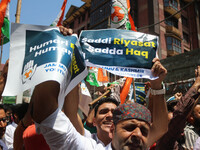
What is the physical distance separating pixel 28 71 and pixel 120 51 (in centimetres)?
143

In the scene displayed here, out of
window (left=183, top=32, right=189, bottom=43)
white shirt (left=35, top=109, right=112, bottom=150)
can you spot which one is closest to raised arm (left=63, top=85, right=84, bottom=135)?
white shirt (left=35, top=109, right=112, bottom=150)

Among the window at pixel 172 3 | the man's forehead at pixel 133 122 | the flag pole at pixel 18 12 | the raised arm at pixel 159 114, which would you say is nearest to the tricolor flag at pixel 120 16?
the flag pole at pixel 18 12

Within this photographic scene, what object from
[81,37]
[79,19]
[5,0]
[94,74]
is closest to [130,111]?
[81,37]

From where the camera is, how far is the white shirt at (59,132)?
139cm

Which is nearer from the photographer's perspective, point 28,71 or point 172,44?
point 28,71

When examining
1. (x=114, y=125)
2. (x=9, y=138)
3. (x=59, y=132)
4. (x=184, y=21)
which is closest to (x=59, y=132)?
(x=59, y=132)

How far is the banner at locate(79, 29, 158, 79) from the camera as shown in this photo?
2.47 m

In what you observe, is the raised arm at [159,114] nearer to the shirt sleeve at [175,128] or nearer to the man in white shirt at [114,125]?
the man in white shirt at [114,125]

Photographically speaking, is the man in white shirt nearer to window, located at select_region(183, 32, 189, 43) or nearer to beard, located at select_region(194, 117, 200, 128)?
beard, located at select_region(194, 117, 200, 128)

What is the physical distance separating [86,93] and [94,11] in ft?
74.6

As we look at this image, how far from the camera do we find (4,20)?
12.6 ft

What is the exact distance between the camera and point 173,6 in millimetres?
23500

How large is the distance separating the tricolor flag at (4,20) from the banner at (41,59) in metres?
2.39

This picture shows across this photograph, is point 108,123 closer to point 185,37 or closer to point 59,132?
point 59,132
